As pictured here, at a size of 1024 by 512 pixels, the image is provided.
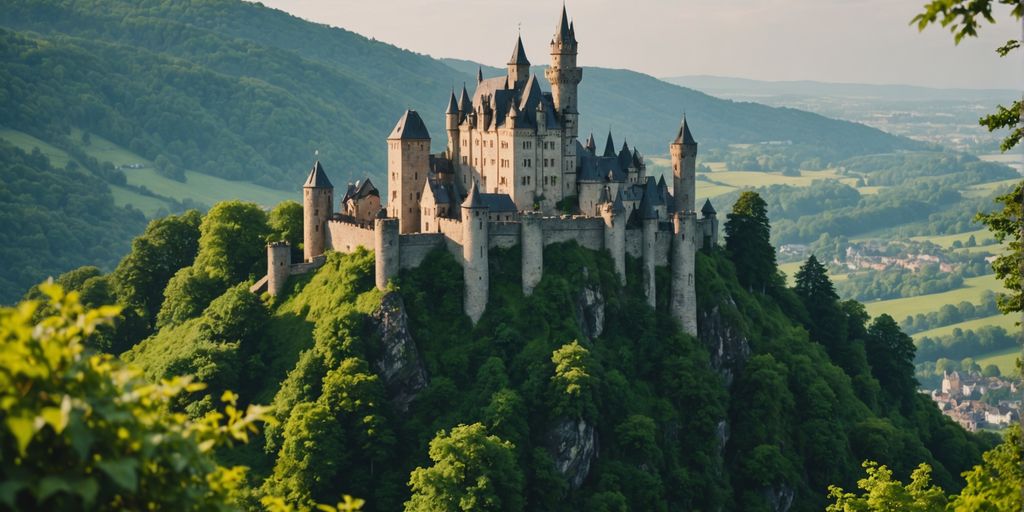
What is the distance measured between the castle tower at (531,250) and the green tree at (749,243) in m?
23.2

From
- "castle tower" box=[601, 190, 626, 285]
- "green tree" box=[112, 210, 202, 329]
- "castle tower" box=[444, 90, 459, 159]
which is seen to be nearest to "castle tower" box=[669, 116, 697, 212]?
"castle tower" box=[601, 190, 626, 285]

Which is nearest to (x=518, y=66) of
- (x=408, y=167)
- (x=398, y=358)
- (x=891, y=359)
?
(x=408, y=167)

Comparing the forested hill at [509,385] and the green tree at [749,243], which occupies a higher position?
the green tree at [749,243]

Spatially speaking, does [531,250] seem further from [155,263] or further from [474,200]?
[155,263]

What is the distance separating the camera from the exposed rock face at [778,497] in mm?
80125

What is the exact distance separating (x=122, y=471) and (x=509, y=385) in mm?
59056

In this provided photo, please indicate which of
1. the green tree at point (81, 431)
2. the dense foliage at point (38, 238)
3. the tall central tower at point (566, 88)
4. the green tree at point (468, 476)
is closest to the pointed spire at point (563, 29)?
the tall central tower at point (566, 88)

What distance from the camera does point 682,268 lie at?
83438mm

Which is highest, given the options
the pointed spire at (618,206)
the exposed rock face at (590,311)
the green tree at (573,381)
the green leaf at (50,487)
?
the green leaf at (50,487)

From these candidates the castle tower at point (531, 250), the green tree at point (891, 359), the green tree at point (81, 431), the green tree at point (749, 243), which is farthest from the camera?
the green tree at point (891, 359)

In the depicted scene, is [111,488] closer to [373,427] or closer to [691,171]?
[373,427]

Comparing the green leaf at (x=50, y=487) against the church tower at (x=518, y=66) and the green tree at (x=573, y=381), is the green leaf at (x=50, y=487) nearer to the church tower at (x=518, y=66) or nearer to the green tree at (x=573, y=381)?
the green tree at (x=573, y=381)

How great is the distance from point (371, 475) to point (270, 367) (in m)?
10.8

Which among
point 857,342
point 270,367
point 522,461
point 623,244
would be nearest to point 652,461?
point 522,461
